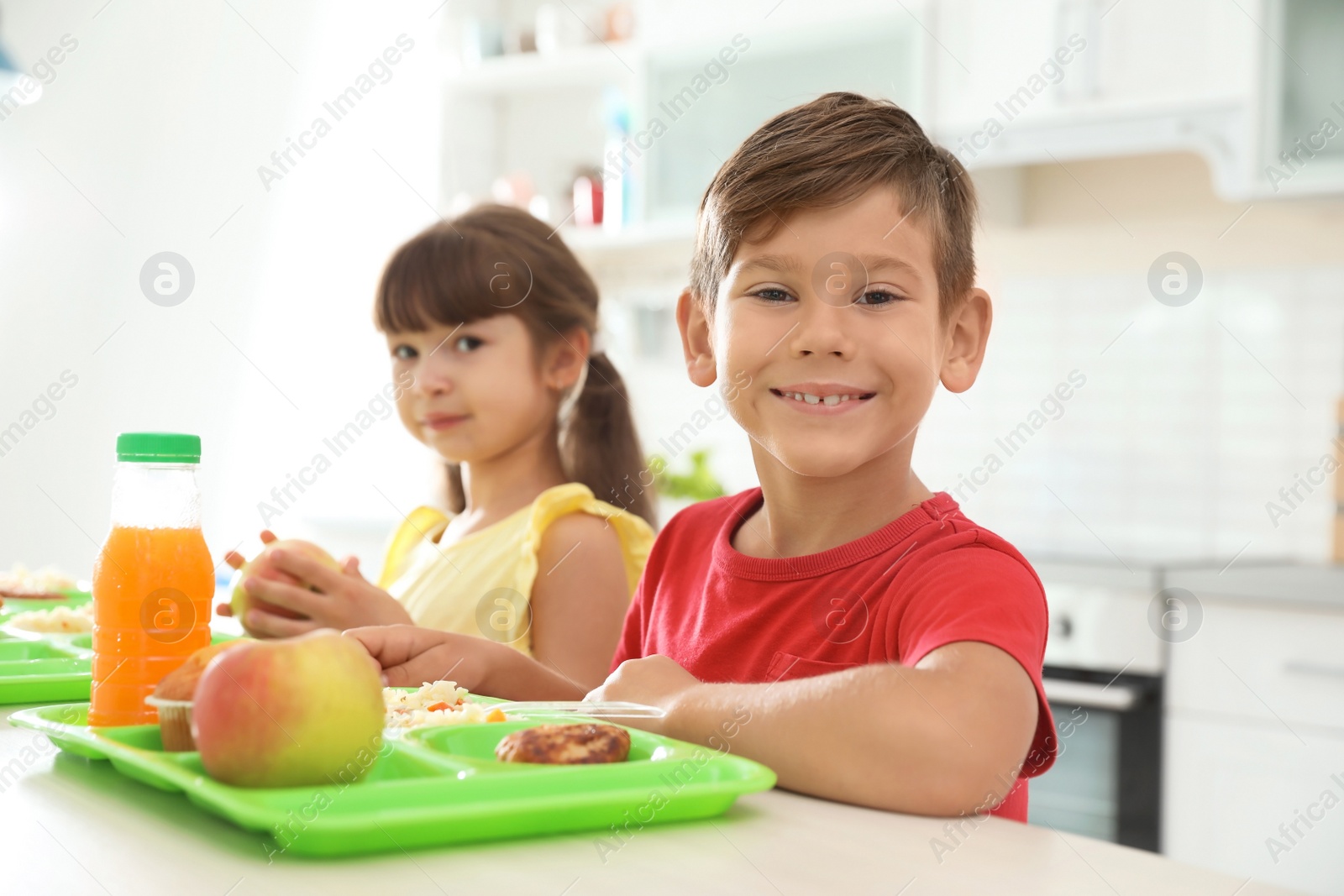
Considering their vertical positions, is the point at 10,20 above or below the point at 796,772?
above

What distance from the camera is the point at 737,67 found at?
119 inches

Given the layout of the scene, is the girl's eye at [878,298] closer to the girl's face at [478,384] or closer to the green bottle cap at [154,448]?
the green bottle cap at [154,448]

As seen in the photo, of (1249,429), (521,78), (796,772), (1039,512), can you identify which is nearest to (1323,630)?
(1249,429)

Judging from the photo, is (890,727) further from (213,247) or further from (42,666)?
(213,247)

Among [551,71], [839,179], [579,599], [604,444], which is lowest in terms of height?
[579,599]

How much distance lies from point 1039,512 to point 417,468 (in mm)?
1796

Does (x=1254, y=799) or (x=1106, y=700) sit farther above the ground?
(x=1106, y=700)

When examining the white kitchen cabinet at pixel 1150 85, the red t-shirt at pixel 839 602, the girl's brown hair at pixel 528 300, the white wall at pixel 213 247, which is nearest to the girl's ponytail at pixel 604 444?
the girl's brown hair at pixel 528 300

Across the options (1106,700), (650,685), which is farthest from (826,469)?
(1106,700)

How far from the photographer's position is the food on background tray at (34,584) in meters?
1.30

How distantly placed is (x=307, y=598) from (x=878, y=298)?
0.49 meters

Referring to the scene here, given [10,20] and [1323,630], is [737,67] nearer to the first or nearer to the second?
[1323,630]

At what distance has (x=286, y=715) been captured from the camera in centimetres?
57

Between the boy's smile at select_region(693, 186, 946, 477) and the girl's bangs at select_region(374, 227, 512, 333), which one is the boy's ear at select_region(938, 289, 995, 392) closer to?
the boy's smile at select_region(693, 186, 946, 477)
